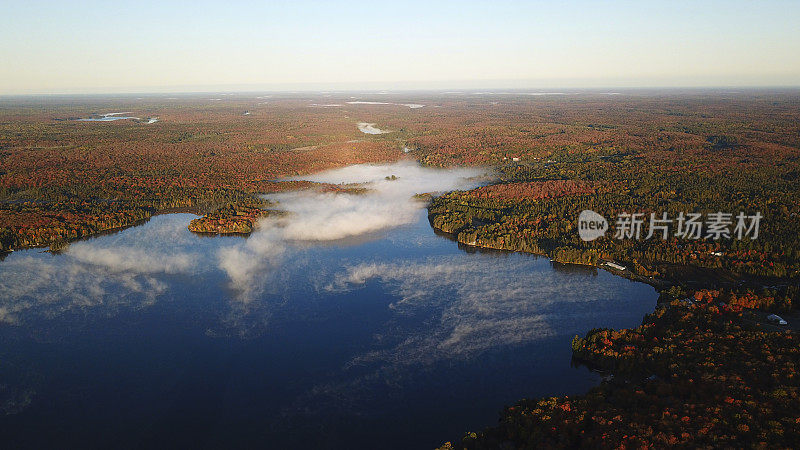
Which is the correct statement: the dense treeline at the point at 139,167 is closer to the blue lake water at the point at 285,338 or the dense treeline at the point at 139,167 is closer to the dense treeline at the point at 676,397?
the blue lake water at the point at 285,338

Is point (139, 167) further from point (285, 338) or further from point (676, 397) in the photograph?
point (676, 397)

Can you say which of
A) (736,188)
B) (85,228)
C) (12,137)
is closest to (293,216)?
(85,228)

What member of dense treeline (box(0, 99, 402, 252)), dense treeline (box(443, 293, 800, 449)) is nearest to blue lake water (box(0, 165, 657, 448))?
dense treeline (box(443, 293, 800, 449))

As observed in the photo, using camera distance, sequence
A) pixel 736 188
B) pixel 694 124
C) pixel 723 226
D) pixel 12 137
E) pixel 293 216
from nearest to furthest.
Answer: pixel 723 226 → pixel 293 216 → pixel 736 188 → pixel 12 137 → pixel 694 124

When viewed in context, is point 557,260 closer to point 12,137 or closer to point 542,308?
point 542,308

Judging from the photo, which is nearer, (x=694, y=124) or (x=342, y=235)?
(x=342, y=235)

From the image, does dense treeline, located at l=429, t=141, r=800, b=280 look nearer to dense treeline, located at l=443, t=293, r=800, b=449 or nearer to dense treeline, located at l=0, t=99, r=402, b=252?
dense treeline, located at l=443, t=293, r=800, b=449

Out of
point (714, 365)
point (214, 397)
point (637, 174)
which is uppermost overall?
point (637, 174)

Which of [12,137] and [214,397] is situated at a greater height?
[12,137]
